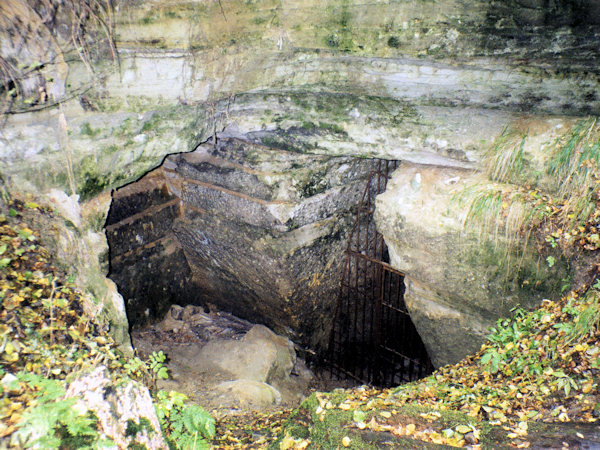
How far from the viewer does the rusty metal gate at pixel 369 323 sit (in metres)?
5.44

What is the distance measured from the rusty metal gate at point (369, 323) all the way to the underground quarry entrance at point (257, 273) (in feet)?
0.06

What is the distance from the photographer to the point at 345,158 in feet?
15.4

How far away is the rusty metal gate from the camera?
5438 millimetres

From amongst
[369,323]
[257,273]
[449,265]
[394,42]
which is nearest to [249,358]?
[257,273]

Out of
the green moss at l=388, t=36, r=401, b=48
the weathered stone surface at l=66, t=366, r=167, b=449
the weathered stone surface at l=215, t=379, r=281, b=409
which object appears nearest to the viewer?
the weathered stone surface at l=66, t=366, r=167, b=449

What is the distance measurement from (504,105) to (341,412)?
261 centimetres

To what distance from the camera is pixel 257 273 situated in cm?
514

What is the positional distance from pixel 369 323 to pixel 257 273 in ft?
5.82

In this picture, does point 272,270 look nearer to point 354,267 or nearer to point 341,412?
point 354,267

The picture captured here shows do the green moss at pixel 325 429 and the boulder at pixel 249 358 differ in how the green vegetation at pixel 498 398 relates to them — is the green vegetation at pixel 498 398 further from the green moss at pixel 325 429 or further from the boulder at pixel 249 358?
the boulder at pixel 249 358

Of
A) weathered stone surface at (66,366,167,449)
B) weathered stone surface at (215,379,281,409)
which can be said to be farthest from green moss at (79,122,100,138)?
weathered stone surface at (215,379,281,409)

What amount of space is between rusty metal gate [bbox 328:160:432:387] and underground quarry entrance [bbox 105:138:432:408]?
2cm

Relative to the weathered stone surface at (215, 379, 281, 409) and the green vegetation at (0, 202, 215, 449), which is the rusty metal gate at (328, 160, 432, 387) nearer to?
the weathered stone surface at (215, 379, 281, 409)

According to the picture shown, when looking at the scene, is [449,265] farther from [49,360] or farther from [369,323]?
[49,360]
